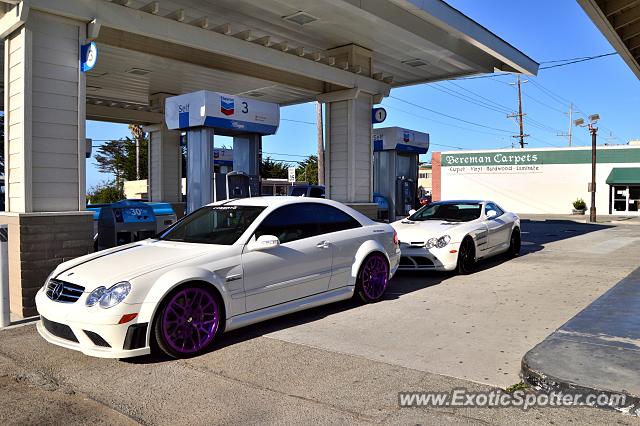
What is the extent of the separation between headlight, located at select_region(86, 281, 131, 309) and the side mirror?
1368mm

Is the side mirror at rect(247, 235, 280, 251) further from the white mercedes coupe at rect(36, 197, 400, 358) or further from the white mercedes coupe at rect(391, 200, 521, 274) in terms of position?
the white mercedes coupe at rect(391, 200, 521, 274)

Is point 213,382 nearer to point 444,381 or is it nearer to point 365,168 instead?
point 444,381

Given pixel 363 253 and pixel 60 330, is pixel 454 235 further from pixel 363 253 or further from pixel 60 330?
pixel 60 330

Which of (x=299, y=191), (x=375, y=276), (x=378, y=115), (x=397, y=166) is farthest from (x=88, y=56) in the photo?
(x=397, y=166)

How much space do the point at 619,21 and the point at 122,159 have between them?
55.5 meters

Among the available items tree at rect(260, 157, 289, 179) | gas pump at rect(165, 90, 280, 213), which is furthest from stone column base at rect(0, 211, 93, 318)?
tree at rect(260, 157, 289, 179)

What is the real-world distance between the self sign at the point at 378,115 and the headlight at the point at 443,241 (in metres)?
4.94

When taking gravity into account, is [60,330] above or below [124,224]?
below

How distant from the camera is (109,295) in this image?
4.57 meters

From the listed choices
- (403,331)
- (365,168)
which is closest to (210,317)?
(403,331)

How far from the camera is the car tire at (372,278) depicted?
6812 millimetres

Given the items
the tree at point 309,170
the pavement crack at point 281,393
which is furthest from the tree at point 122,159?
the pavement crack at point 281,393

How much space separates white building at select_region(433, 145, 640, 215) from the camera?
Answer: 125 ft

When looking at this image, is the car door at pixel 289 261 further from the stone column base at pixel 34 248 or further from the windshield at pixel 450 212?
the windshield at pixel 450 212
